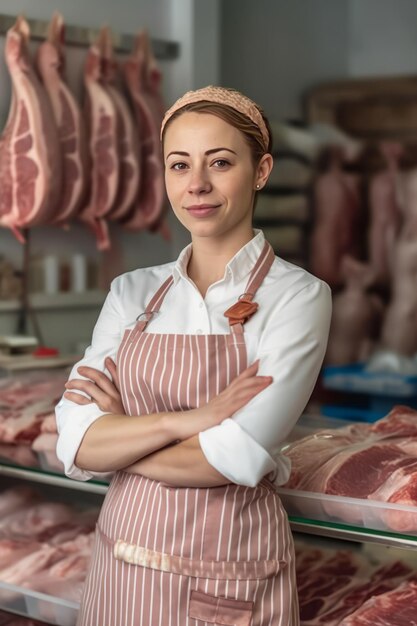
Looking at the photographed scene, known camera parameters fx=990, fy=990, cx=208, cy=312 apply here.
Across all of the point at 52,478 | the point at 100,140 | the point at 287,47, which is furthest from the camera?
the point at 287,47

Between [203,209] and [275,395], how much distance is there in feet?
1.26

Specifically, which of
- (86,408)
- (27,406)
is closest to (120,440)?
(86,408)

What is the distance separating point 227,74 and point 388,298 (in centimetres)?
147

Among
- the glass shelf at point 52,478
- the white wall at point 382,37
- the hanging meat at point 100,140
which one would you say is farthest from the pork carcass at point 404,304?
the glass shelf at point 52,478

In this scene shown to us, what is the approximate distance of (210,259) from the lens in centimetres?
202

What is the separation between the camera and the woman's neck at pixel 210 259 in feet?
6.56

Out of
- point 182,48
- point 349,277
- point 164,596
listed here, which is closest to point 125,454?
point 164,596

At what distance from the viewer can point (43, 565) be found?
9.20 ft

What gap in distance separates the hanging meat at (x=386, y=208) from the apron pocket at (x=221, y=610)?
11.7 feet

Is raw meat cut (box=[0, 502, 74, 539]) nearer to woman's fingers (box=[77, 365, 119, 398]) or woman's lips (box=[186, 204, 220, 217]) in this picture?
woman's fingers (box=[77, 365, 119, 398])

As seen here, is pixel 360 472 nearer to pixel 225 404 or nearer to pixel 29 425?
pixel 225 404

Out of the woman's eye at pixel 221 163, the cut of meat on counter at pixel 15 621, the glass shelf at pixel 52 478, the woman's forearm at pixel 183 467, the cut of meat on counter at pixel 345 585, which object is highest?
the woman's eye at pixel 221 163

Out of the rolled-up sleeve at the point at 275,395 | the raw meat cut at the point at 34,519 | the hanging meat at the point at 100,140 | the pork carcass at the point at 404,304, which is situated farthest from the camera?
the pork carcass at the point at 404,304

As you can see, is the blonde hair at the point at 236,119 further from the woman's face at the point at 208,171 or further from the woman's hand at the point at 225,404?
the woman's hand at the point at 225,404
